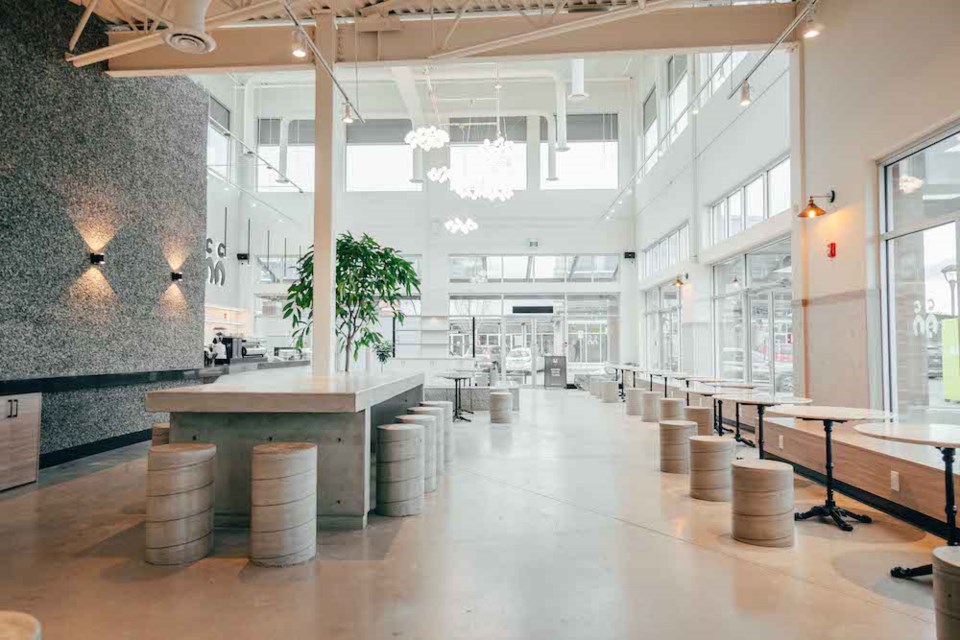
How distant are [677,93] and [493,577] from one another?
12468 millimetres

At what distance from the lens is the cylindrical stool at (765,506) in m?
3.61

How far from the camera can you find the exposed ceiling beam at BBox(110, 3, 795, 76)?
6.88m

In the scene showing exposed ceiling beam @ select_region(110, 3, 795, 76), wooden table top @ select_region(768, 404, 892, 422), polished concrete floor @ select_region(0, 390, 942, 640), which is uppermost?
exposed ceiling beam @ select_region(110, 3, 795, 76)

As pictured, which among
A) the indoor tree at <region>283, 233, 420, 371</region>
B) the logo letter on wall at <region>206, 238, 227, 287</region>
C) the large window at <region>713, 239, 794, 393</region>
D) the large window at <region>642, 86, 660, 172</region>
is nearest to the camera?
the indoor tree at <region>283, 233, 420, 371</region>

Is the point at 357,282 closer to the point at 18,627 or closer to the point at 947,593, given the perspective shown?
the point at 18,627

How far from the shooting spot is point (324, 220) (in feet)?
22.5

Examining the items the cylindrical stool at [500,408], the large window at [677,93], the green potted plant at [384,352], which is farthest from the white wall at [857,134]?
the green potted plant at [384,352]

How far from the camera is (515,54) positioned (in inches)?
281

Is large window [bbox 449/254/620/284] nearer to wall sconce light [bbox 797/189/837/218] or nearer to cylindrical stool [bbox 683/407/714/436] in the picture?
cylindrical stool [bbox 683/407/714/436]

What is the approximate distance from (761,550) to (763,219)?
263 inches

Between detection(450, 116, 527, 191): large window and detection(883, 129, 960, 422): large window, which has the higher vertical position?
detection(450, 116, 527, 191): large window

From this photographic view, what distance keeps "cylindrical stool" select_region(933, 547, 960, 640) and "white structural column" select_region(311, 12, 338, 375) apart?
5.64 m

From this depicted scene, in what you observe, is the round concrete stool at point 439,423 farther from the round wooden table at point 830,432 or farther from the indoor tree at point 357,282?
the round wooden table at point 830,432

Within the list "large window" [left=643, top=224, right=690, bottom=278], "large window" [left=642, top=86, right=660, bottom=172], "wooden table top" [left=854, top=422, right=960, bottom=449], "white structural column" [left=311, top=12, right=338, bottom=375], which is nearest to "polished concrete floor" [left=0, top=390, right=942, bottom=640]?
"wooden table top" [left=854, top=422, right=960, bottom=449]
